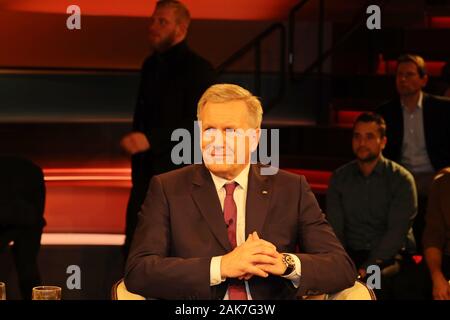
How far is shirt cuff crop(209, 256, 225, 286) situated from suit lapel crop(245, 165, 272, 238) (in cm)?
18

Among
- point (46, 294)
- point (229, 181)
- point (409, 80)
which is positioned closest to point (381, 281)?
point (409, 80)

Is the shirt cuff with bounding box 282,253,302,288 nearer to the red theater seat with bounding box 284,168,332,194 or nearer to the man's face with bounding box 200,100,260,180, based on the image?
the man's face with bounding box 200,100,260,180

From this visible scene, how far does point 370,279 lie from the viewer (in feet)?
14.3

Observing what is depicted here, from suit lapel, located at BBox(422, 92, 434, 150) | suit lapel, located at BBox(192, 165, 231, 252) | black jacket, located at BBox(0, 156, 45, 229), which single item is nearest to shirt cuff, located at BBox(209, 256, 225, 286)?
suit lapel, located at BBox(192, 165, 231, 252)

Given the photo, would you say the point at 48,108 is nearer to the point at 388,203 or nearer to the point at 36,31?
the point at 36,31

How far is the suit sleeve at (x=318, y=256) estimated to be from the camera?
2.49 metres

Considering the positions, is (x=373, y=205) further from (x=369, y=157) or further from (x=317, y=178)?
(x=317, y=178)

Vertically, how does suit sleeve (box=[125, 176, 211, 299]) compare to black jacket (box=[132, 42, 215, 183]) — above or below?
below

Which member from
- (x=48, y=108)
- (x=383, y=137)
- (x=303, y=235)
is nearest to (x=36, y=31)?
(x=48, y=108)

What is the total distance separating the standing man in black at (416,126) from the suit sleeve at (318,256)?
2708 millimetres

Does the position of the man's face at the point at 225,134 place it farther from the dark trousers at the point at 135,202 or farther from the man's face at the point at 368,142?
the man's face at the point at 368,142

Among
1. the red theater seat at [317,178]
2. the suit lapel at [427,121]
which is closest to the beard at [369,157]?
the suit lapel at [427,121]

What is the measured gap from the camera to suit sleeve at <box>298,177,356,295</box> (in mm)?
2486

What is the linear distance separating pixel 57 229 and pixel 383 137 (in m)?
2.39
